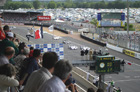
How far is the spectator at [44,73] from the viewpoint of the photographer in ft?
10.6

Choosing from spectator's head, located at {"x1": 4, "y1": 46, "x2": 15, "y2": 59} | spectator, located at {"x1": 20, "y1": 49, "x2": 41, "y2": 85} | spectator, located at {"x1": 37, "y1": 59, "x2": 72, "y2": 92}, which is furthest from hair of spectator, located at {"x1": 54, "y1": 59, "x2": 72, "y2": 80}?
spectator's head, located at {"x1": 4, "y1": 46, "x2": 15, "y2": 59}

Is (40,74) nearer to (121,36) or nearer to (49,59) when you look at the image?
(49,59)

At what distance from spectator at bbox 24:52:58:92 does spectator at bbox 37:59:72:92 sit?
0.36 metres

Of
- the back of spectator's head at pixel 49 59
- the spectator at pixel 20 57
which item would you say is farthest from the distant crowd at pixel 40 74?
the spectator at pixel 20 57

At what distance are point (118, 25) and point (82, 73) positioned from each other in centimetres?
2894

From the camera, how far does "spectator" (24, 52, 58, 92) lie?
3229mm

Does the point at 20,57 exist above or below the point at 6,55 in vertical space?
below

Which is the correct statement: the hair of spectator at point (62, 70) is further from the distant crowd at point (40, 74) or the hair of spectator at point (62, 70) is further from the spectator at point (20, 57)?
the spectator at point (20, 57)

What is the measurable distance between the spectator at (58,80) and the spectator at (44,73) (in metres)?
0.36

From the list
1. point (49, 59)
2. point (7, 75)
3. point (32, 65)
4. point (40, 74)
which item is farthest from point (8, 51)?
point (49, 59)

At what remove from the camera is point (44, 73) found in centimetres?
335

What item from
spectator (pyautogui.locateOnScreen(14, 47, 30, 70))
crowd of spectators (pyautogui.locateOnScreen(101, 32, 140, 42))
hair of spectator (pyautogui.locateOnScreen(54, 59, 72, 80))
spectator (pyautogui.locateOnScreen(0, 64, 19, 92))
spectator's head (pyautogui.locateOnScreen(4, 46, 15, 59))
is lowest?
crowd of spectators (pyautogui.locateOnScreen(101, 32, 140, 42))

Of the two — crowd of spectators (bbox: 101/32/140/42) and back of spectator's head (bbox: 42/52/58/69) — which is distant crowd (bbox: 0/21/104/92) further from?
crowd of spectators (bbox: 101/32/140/42)

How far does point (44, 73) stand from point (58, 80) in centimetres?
58
